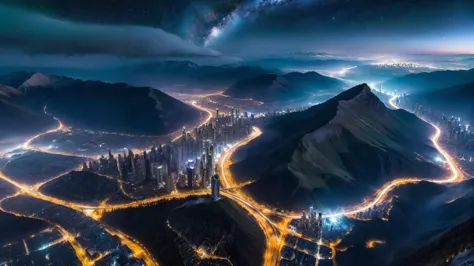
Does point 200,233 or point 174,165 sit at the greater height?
point 200,233

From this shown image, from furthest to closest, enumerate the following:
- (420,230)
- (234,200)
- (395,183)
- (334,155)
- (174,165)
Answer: (174,165)
(334,155)
(395,183)
(234,200)
(420,230)

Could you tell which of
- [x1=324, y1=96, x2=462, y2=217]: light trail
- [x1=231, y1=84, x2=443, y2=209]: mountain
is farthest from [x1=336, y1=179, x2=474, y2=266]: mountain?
[x1=231, y1=84, x2=443, y2=209]: mountain

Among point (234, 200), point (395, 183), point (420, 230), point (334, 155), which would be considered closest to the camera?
point (420, 230)

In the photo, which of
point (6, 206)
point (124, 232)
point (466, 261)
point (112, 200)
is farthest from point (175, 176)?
point (466, 261)

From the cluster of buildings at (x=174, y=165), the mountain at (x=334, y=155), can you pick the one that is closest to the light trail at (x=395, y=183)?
the mountain at (x=334, y=155)

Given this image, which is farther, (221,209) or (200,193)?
(200,193)

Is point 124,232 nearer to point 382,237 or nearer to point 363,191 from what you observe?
point 382,237

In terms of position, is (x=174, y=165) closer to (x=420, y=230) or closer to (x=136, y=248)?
(x=136, y=248)

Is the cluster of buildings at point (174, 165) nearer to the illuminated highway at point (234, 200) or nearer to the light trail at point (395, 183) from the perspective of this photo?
the illuminated highway at point (234, 200)

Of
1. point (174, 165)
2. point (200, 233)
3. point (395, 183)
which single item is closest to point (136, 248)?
point (200, 233)
